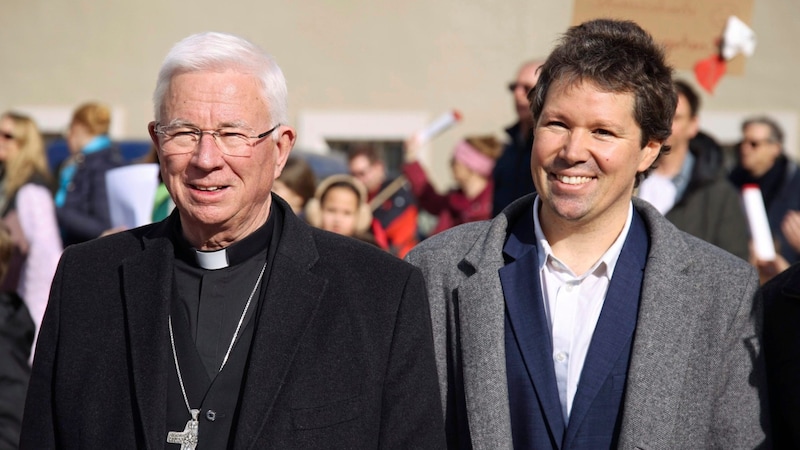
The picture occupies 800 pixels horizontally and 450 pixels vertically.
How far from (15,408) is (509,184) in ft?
8.96

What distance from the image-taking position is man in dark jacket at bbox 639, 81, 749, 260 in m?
5.57

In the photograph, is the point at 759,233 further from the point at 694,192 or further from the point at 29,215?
the point at 29,215

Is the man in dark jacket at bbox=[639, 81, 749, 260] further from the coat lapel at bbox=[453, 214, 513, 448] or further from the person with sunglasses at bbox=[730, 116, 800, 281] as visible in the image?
the coat lapel at bbox=[453, 214, 513, 448]

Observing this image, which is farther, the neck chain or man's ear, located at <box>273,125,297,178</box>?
man's ear, located at <box>273,125,297,178</box>

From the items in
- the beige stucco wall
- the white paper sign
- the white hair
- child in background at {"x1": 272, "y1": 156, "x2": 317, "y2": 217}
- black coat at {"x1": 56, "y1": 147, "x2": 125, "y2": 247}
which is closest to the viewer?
the white hair

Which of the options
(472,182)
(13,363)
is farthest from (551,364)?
(472,182)

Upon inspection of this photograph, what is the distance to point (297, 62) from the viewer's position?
14.0 meters

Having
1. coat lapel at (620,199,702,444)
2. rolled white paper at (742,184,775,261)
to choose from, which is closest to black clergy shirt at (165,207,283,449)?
coat lapel at (620,199,702,444)

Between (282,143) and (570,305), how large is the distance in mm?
910

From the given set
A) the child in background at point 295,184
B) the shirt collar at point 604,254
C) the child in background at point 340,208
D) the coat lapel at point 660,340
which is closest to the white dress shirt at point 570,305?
the shirt collar at point 604,254

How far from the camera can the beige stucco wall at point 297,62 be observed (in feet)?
40.1

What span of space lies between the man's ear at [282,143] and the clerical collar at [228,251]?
0.54 feet

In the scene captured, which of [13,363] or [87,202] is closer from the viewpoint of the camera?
[13,363]

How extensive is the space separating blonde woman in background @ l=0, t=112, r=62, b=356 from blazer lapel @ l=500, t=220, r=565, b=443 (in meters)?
3.77
